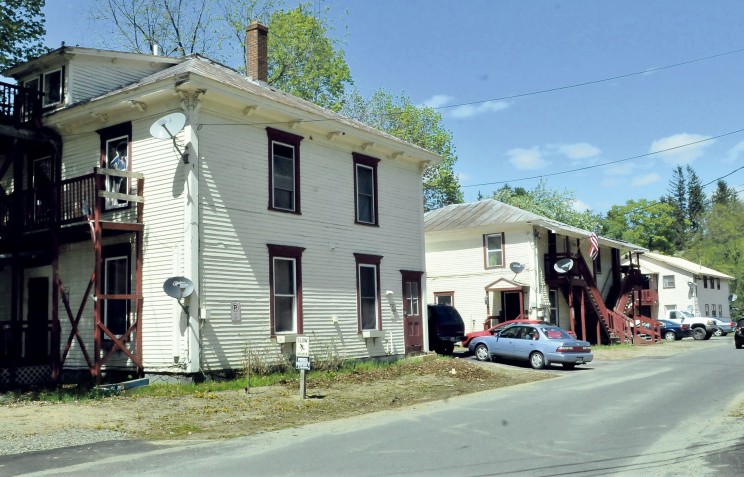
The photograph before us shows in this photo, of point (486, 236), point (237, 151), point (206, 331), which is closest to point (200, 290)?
point (206, 331)

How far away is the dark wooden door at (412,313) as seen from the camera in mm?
23969

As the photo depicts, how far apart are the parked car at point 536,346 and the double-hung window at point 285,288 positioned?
325 inches

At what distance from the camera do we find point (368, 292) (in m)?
22.5

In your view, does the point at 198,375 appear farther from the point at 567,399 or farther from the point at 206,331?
the point at 567,399

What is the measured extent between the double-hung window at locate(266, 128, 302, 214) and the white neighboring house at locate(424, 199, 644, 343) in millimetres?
16171

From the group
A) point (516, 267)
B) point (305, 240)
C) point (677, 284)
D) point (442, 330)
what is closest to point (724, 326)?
point (677, 284)

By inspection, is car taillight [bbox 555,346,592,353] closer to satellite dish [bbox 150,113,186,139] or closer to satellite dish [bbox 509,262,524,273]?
satellite dish [bbox 509,262,524,273]

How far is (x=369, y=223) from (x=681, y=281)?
154 feet

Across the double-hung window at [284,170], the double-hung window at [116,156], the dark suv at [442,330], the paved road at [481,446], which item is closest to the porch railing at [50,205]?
the double-hung window at [116,156]

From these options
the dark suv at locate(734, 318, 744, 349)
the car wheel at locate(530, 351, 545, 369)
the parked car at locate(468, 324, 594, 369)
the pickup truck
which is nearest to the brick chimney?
the parked car at locate(468, 324, 594, 369)

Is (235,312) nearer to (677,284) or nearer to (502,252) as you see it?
(502,252)

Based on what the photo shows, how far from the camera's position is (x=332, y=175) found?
2141cm

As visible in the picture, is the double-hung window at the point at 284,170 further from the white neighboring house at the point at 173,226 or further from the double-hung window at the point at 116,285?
the double-hung window at the point at 116,285

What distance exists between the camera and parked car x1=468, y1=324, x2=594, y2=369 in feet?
75.2
